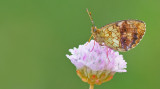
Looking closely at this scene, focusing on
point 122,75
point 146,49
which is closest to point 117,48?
point 122,75

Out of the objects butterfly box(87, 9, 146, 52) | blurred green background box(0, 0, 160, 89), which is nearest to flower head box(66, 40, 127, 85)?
butterfly box(87, 9, 146, 52)

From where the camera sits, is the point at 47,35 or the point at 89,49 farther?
the point at 47,35

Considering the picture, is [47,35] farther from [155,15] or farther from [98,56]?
[98,56]

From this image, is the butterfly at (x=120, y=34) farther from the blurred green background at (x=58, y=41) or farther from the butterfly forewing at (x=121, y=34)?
the blurred green background at (x=58, y=41)

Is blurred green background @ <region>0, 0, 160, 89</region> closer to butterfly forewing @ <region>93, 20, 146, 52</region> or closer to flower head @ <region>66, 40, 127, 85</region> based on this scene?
butterfly forewing @ <region>93, 20, 146, 52</region>

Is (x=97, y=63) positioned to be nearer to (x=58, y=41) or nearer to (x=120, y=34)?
(x=120, y=34)

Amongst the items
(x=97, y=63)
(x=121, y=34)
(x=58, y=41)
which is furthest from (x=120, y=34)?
(x=58, y=41)
